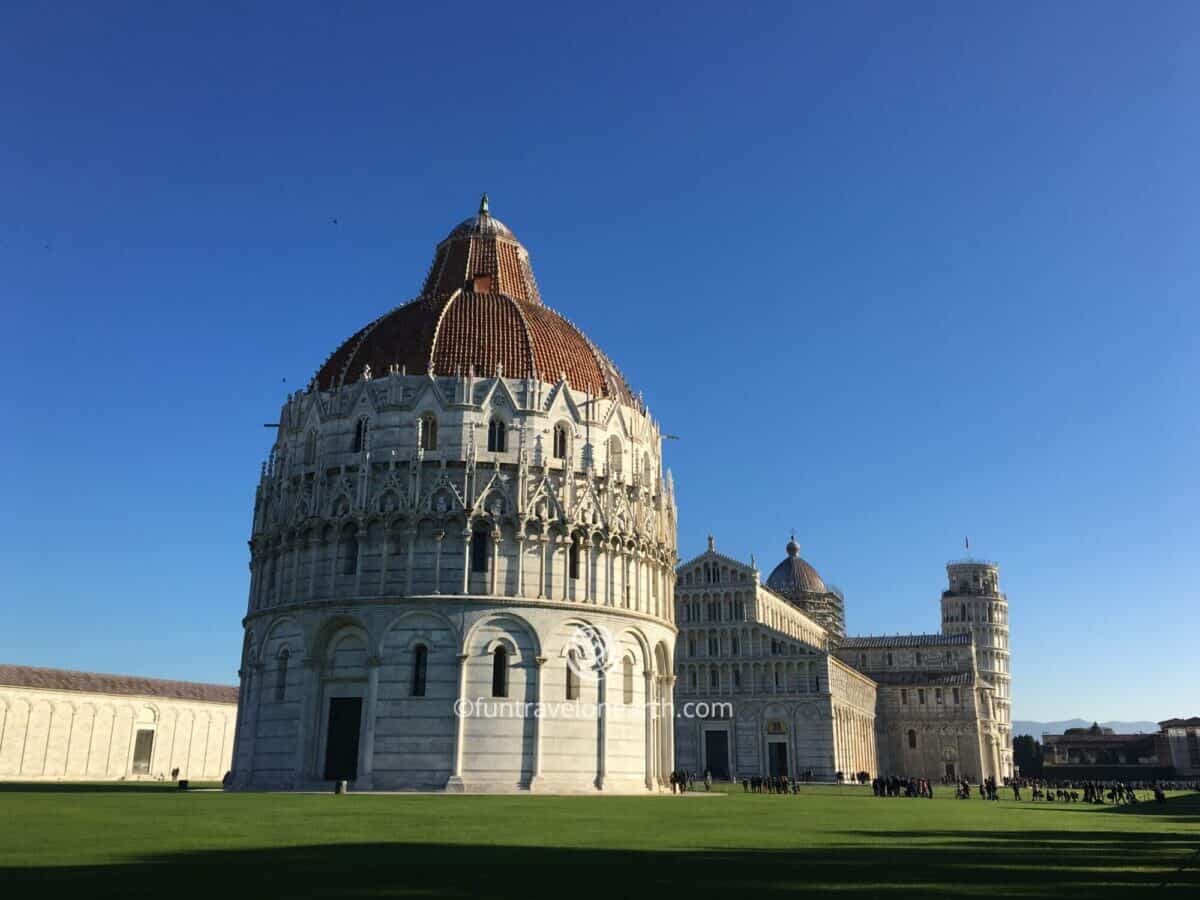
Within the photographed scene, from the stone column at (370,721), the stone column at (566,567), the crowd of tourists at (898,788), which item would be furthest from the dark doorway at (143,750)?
the crowd of tourists at (898,788)

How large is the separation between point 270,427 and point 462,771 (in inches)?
879

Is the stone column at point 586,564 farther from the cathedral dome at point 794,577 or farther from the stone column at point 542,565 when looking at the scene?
the cathedral dome at point 794,577

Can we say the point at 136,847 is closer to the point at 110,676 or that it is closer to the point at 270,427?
the point at 270,427

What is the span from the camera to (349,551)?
155 feet

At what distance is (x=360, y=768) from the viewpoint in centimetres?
4391

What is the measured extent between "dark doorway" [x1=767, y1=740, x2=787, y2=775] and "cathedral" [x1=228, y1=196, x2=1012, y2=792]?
4566 centimetres

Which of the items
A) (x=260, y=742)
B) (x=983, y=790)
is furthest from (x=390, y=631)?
(x=983, y=790)

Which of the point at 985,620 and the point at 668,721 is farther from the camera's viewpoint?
the point at 985,620

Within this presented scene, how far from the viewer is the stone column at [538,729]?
145 feet

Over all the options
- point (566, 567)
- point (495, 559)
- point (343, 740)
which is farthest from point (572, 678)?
point (343, 740)

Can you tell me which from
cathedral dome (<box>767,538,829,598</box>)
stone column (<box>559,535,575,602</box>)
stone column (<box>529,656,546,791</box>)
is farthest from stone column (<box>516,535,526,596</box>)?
cathedral dome (<box>767,538,829,598</box>)

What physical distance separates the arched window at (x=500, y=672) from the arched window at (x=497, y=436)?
919cm

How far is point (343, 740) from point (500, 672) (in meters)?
7.38

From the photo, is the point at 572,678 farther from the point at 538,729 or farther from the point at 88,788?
the point at 88,788
